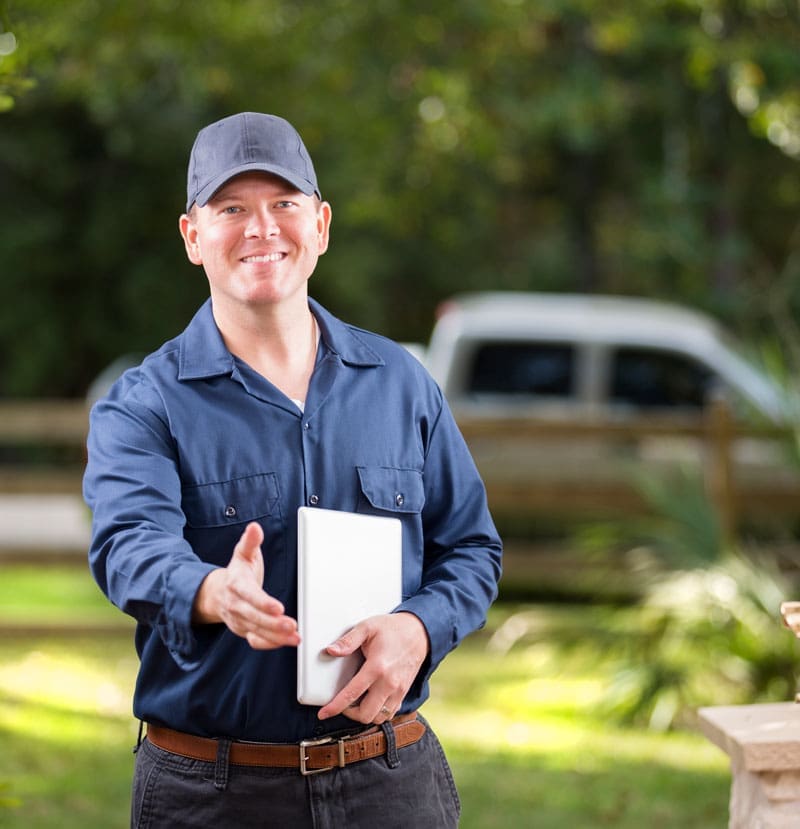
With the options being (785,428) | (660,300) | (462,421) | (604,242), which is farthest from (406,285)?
(785,428)

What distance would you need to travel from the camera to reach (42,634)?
26.3 ft

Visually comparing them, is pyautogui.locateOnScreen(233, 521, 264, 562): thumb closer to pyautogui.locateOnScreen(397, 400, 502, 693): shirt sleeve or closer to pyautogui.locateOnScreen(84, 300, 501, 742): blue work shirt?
pyautogui.locateOnScreen(84, 300, 501, 742): blue work shirt

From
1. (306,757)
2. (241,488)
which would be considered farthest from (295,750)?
(241,488)

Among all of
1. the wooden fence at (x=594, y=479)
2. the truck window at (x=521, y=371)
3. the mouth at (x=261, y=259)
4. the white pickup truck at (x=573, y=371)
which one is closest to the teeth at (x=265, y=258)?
→ the mouth at (x=261, y=259)

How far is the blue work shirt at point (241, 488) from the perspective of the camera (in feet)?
6.40

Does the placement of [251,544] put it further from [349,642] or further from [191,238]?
[191,238]

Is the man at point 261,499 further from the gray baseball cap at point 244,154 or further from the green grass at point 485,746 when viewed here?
the green grass at point 485,746

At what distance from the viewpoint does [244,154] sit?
1996 mm

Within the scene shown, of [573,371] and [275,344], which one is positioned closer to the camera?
[275,344]

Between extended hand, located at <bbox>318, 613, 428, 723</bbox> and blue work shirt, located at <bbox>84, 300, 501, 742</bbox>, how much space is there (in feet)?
0.14

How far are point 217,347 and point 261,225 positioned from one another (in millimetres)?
198

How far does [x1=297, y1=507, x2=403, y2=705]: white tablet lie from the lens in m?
1.88

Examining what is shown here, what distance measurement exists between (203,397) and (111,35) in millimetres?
5535

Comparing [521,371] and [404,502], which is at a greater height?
[404,502]
